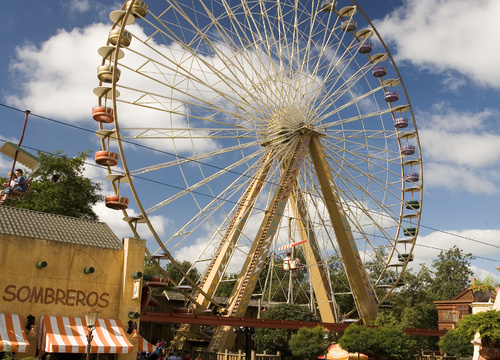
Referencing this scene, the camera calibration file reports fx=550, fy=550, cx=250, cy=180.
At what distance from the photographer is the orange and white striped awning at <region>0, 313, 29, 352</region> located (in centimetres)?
1478

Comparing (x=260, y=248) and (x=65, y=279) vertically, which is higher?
(x=260, y=248)

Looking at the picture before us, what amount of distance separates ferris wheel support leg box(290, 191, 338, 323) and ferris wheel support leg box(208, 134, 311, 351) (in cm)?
166

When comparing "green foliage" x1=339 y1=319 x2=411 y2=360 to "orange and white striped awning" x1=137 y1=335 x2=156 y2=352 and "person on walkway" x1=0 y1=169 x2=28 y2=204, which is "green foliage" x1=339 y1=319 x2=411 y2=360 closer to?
"orange and white striped awning" x1=137 y1=335 x2=156 y2=352

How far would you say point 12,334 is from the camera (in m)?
15.2

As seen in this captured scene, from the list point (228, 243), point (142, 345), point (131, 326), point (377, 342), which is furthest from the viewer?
point (228, 243)

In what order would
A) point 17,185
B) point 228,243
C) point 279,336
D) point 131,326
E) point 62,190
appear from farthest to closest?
point 62,190 < point 279,336 < point 228,243 < point 17,185 < point 131,326

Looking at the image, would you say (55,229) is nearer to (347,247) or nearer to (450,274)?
(347,247)

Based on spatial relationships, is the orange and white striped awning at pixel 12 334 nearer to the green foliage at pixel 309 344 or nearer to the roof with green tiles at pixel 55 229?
the roof with green tiles at pixel 55 229

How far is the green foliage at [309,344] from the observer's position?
23.9 meters

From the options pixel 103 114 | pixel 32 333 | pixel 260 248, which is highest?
pixel 103 114

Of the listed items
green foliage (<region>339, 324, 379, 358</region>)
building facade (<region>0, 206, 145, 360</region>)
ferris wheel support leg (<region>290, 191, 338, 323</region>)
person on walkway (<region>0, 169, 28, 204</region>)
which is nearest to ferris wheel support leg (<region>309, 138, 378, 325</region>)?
ferris wheel support leg (<region>290, 191, 338, 323</region>)

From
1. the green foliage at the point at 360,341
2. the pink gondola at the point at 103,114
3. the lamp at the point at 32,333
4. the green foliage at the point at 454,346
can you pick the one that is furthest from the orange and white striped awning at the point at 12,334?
the green foliage at the point at 454,346

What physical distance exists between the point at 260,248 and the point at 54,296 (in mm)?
10686

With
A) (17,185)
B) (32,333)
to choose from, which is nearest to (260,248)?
(17,185)
